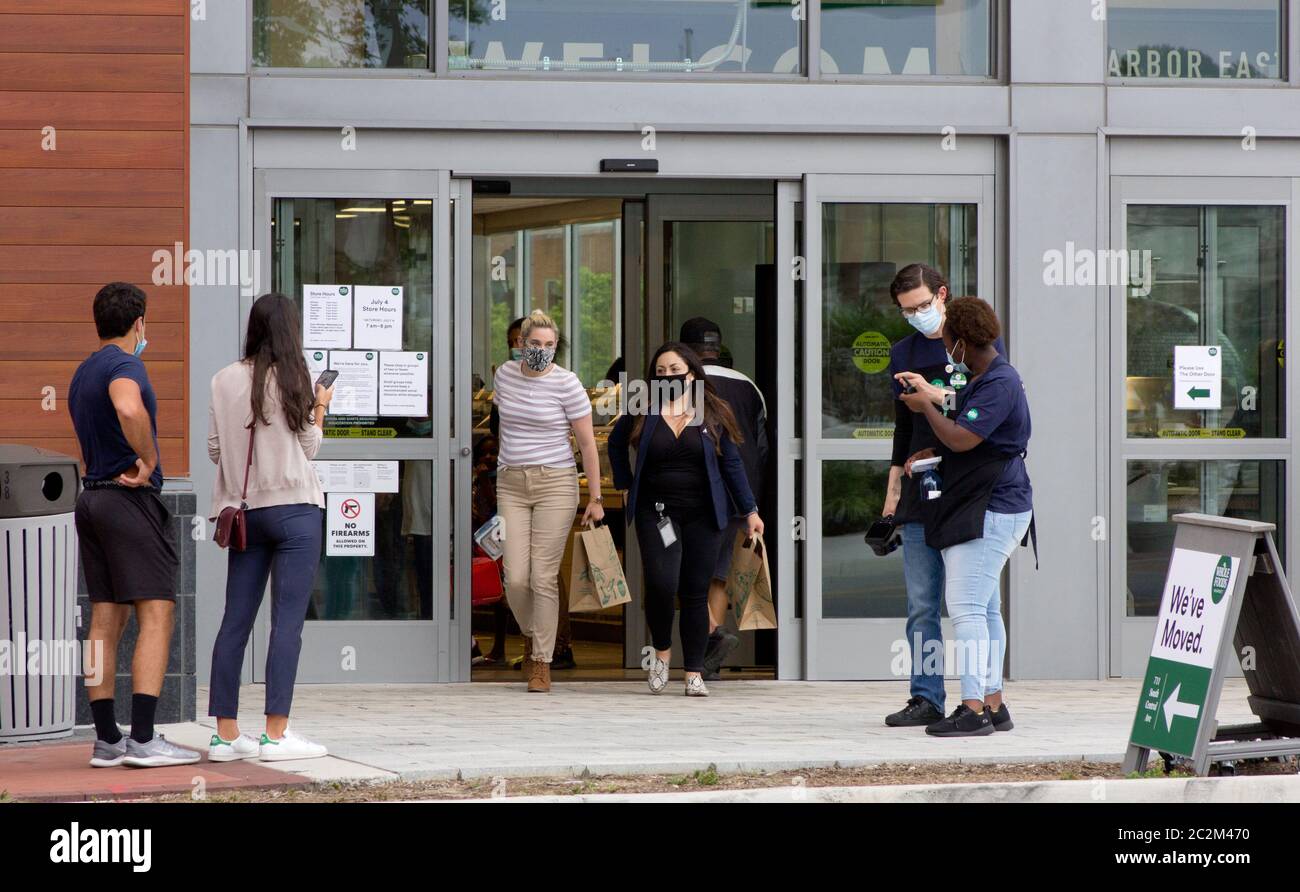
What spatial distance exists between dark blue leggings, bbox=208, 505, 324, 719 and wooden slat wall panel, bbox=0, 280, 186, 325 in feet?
6.56

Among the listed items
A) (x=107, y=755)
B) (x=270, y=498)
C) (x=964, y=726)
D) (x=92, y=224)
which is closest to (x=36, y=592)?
(x=107, y=755)

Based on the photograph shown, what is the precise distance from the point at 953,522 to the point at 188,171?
4.17 m

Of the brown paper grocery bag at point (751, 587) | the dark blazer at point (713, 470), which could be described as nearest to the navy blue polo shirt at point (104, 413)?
the dark blazer at point (713, 470)

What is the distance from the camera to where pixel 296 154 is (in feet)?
29.7

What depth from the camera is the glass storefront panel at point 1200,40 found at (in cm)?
953

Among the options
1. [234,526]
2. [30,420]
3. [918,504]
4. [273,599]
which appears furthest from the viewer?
[30,420]

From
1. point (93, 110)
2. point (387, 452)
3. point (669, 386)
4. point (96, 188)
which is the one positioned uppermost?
point (93, 110)

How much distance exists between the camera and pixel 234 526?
648 cm

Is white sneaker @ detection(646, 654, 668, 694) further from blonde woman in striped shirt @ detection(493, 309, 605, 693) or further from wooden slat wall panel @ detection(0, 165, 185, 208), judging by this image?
wooden slat wall panel @ detection(0, 165, 185, 208)

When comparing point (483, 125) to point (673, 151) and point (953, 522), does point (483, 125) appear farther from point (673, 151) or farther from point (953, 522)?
point (953, 522)

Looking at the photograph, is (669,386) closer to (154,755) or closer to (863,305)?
(863,305)

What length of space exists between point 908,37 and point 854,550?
283 cm

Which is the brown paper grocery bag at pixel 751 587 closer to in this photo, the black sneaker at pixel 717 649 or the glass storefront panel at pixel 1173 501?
the black sneaker at pixel 717 649
